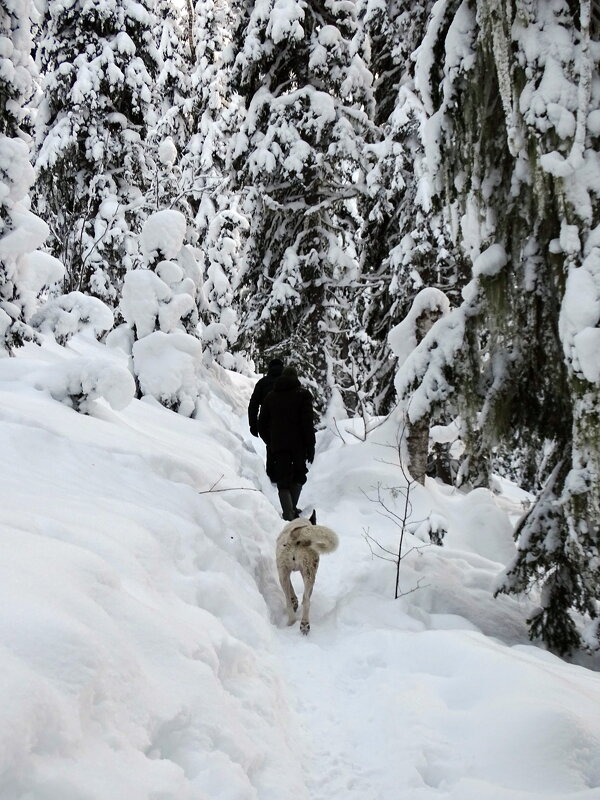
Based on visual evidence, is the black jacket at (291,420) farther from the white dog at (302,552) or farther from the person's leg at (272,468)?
the white dog at (302,552)

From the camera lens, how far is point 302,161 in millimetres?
12156

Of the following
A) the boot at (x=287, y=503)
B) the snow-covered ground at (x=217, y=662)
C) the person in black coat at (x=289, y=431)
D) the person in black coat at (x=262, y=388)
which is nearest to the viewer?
the snow-covered ground at (x=217, y=662)

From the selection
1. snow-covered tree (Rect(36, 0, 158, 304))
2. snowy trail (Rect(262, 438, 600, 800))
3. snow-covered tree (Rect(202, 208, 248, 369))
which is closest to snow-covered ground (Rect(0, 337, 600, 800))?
snowy trail (Rect(262, 438, 600, 800))

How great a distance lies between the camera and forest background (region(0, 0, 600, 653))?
399 centimetres

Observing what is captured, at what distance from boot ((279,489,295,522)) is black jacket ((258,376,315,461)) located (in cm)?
58

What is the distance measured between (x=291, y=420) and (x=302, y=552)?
8.48ft

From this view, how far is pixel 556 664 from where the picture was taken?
4328 mm

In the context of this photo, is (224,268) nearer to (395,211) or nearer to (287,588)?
(395,211)

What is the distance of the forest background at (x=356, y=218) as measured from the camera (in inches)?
157

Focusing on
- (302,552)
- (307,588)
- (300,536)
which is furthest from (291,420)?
(307,588)

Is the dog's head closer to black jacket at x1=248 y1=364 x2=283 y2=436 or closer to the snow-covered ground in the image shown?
the snow-covered ground

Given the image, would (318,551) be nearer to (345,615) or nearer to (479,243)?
(345,615)

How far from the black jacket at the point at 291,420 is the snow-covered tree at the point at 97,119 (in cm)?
1152

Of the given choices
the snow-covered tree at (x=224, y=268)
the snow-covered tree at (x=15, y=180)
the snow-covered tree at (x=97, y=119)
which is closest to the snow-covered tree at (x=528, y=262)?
the snow-covered tree at (x=15, y=180)
